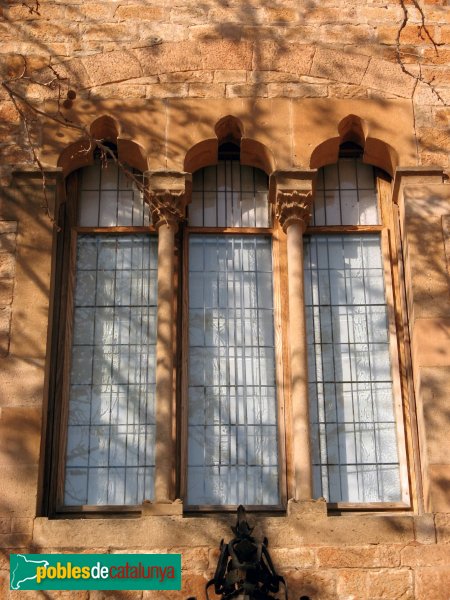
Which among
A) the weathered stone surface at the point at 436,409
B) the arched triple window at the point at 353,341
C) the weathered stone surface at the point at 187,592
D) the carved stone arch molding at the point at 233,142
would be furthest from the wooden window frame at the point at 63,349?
the weathered stone surface at the point at 436,409

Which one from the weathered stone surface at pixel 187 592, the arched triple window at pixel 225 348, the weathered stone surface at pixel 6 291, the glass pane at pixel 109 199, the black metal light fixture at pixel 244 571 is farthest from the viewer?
the glass pane at pixel 109 199

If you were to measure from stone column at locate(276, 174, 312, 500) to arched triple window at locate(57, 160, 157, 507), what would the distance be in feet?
3.53

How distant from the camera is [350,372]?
8859mm

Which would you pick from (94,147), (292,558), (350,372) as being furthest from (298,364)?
(94,147)

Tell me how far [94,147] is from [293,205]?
170cm

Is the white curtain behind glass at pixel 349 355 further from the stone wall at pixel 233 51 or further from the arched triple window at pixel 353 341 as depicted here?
the stone wall at pixel 233 51

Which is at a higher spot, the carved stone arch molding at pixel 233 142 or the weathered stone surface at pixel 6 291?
the carved stone arch molding at pixel 233 142

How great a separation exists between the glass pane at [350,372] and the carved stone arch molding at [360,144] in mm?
616

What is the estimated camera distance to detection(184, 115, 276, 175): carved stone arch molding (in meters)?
9.30

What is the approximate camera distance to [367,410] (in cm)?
873

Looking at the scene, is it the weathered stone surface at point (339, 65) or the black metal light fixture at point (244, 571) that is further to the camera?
the weathered stone surface at point (339, 65)

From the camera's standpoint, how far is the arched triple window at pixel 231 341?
8555 mm

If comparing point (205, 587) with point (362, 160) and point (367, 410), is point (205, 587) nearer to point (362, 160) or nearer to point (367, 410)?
point (367, 410)

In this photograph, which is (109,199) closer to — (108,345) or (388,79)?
(108,345)
